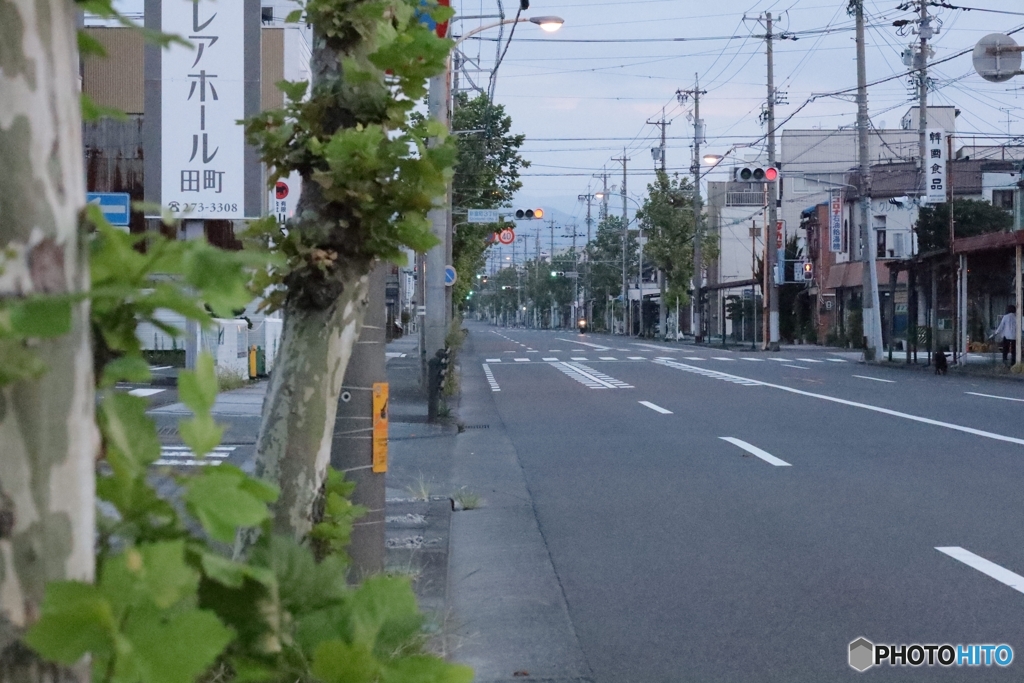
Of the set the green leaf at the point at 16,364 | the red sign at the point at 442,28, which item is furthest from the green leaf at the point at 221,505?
the red sign at the point at 442,28

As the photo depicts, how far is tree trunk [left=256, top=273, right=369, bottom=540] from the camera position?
346cm

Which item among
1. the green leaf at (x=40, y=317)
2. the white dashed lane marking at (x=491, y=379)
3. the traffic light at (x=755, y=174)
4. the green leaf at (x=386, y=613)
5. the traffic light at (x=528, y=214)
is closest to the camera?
the green leaf at (x=40, y=317)

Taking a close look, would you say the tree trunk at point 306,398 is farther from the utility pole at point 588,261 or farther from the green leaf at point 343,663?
the utility pole at point 588,261

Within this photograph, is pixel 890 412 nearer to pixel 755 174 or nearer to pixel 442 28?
pixel 442 28

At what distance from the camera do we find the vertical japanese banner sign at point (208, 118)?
13.0 metres

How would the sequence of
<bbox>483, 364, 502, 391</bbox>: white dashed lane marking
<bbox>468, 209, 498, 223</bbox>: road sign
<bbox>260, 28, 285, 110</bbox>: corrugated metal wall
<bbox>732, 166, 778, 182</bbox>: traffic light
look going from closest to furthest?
<bbox>483, 364, 502, 391</bbox>: white dashed lane marking → <bbox>260, 28, 285, 110</bbox>: corrugated metal wall → <bbox>468, 209, 498, 223</bbox>: road sign → <bbox>732, 166, 778, 182</bbox>: traffic light

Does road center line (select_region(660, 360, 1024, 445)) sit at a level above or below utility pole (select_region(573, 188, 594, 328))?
below

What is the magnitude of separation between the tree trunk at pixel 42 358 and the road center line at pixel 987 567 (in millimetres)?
6042

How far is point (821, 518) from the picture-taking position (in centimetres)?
848

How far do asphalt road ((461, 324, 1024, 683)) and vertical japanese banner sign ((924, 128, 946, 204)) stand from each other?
17616mm

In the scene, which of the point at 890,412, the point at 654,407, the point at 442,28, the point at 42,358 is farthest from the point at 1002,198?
the point at 42,358

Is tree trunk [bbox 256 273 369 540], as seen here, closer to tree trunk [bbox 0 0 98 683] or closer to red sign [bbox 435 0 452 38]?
red sign [bbox 435 0 452 38]

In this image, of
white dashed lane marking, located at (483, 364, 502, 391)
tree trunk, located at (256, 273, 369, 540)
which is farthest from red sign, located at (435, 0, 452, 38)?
white dashed lane marking, located at (483, 364, 502, 391)

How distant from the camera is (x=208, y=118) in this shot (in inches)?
554
